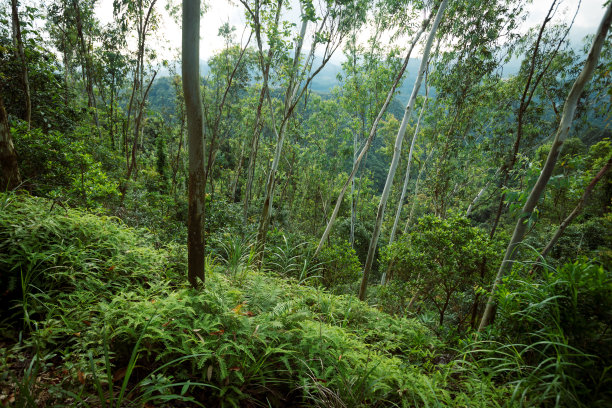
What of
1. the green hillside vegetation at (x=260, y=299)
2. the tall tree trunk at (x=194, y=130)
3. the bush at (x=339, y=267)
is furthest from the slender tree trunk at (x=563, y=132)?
the bush at (x=339, y=267)

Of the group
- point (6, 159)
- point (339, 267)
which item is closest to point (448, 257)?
point (339, 267)

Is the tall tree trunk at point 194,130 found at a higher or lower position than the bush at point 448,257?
higher

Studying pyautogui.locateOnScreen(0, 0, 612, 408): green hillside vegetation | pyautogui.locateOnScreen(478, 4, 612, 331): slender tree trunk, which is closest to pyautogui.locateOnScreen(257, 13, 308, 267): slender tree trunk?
pyautogui.locateOnScreen(0, 0, 612, 408): green hillside vegetation

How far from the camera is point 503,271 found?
10.5ft

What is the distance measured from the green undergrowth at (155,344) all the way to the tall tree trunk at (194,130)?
0.36 meters

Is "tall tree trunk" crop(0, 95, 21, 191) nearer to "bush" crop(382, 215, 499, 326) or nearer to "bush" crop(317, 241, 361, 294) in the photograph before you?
"bush" crop(317, 241, 361, 294)

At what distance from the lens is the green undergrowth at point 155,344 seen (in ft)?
5.13

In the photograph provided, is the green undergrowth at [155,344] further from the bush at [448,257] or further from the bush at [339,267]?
the bush at [339,267]

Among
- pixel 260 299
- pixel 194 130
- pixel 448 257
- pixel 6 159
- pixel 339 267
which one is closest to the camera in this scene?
pixel 194 130

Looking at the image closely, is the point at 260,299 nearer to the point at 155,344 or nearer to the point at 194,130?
the point at 155,344

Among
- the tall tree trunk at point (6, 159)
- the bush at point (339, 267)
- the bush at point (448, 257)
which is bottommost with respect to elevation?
the bush at point (339, 267)

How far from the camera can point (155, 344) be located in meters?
1.87

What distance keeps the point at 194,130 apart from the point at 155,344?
1.66m

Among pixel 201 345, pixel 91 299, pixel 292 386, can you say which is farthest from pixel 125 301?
pixel 292 386
